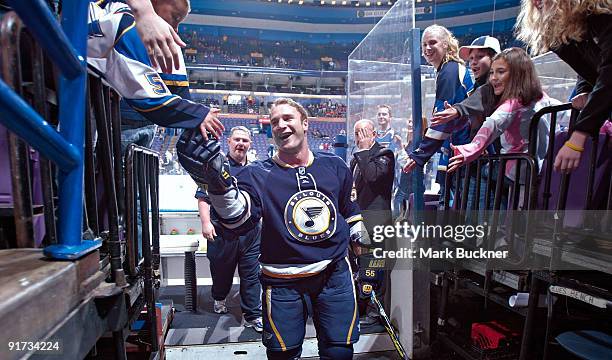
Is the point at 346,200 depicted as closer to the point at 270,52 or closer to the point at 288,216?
the point at 288,216

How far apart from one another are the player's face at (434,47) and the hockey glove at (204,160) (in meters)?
1.65

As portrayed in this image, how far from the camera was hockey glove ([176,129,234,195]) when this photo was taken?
1.62 metres

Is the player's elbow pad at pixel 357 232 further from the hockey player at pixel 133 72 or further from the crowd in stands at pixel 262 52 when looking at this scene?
the crowd in stands at pixel 262 52

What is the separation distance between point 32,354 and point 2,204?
2.24 ft

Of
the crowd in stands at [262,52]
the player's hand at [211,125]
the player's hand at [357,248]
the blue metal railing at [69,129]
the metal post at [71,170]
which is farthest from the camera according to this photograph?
the crowd in stands at [262,52]

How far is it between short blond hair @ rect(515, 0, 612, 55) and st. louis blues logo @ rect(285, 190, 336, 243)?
1.32 m

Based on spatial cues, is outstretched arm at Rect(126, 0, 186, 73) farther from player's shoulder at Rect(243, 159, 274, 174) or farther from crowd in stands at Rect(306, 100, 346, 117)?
crowd in stands at Rect(306, 100, 346, 117)

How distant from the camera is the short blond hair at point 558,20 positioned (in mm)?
1362

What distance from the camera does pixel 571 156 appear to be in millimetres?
1398

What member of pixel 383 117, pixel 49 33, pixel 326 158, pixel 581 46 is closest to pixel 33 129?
pixel 49 33

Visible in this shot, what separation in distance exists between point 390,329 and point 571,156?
1734 millimetres

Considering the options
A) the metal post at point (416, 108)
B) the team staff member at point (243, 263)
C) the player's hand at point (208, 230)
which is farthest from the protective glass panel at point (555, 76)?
the player's hand at point (208, 230)

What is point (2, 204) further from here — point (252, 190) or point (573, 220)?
point (573, 220)

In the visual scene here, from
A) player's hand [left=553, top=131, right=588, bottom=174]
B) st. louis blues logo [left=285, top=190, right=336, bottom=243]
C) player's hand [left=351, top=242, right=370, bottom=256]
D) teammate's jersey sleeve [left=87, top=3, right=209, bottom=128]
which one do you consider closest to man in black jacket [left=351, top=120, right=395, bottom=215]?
player's hand [left=351, top=242, right=370, bottom=256]
